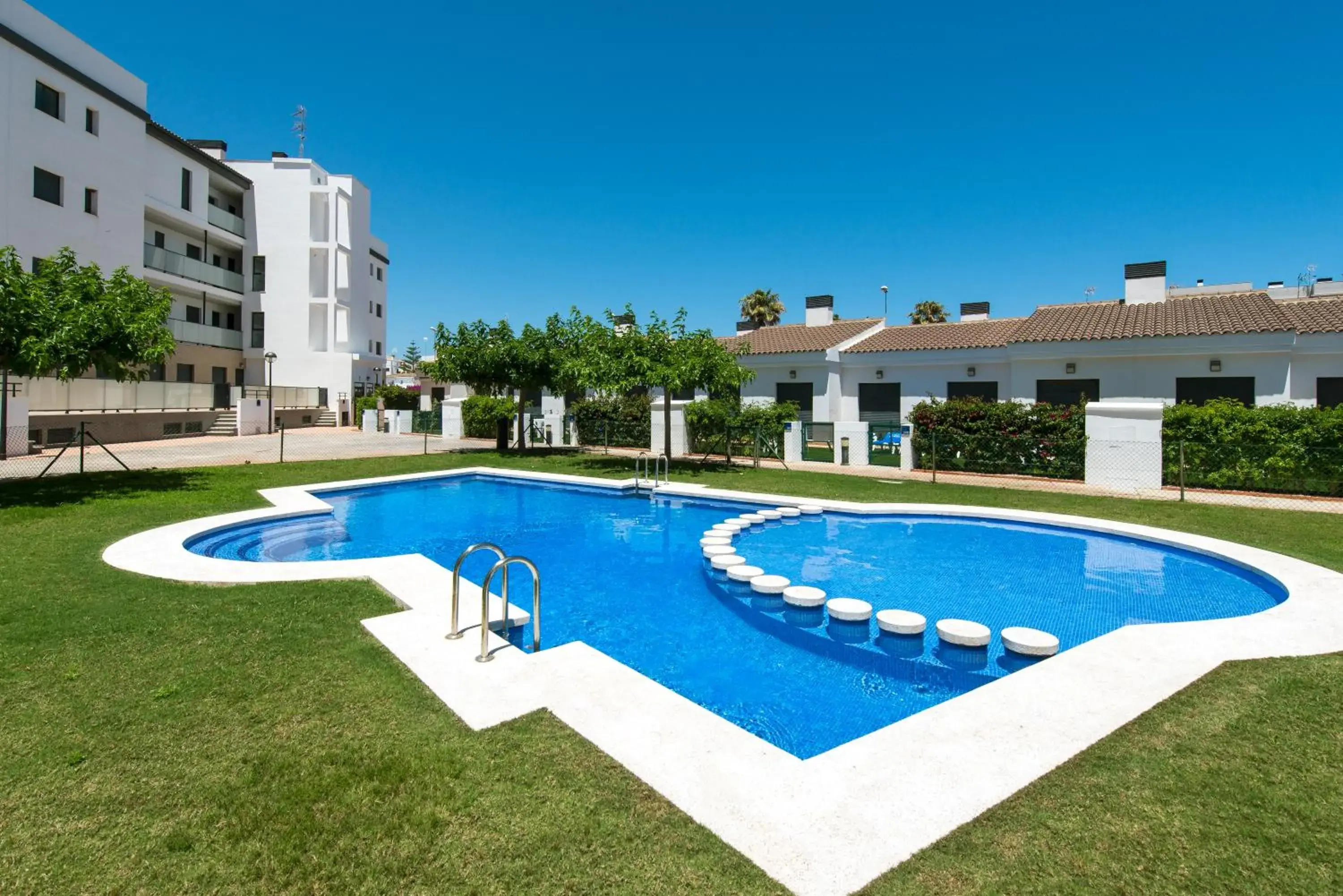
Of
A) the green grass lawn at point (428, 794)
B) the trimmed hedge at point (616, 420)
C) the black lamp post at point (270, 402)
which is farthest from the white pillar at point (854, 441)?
the black lamp post at point (270, 402)

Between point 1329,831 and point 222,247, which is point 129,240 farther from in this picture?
point 1329,831

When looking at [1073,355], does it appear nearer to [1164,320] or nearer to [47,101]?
[1164,320]

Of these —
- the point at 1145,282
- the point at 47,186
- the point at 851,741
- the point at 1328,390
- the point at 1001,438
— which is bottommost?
the point at 851,741

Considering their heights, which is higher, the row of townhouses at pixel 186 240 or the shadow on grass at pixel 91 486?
the row of townhouses at pixel 186 240

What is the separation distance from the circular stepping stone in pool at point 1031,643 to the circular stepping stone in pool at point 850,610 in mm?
1294

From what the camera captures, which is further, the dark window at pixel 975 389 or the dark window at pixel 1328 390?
the dark window at pixel 975 389

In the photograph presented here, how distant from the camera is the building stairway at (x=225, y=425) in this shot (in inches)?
1148

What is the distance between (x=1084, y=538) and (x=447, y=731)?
10516 millimetres

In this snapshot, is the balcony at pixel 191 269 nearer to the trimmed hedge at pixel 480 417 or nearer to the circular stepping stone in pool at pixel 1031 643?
the trimmed hedge at pixel 480 417

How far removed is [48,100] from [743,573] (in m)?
33.0

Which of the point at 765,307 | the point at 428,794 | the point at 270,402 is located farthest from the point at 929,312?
the point at 428,794

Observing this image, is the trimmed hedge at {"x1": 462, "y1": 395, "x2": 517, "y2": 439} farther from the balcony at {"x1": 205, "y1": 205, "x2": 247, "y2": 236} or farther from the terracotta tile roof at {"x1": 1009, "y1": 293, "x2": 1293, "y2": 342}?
the terracotta tile roof at {"x1": 1009, "y1": 293, "x2": 1293, "y2": 342}

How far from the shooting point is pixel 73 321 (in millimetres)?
11398

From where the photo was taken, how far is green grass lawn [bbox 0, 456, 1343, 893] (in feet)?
8.55
